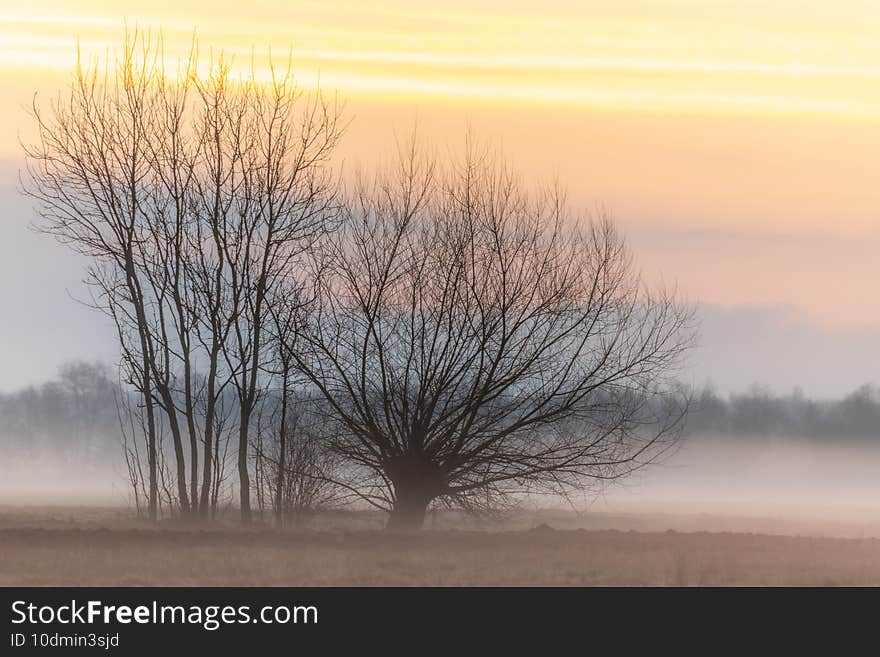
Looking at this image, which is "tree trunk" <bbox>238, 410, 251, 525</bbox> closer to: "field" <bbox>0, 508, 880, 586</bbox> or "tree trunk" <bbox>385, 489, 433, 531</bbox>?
"field" <bbox>0, 508, 880, 586</bbox>

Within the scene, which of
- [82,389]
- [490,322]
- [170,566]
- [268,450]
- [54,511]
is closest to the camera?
[170,566]

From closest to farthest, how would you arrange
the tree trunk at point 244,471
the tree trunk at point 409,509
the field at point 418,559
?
the field at point 418,559
the tree trunk at point 409,509
the tree trunk at point 244,471

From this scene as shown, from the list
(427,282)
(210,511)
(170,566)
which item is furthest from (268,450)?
(170,566)

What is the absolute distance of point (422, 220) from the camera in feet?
97.1

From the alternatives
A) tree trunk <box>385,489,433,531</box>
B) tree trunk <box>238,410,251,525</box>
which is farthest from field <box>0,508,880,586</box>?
tree trunk <box>238,410,251,525</box>

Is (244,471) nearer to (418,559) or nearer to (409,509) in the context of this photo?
(409,509)

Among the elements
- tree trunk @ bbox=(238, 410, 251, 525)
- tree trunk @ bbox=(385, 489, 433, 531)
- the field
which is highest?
tree trunk @ bbox=(238, 410, 251, 525)

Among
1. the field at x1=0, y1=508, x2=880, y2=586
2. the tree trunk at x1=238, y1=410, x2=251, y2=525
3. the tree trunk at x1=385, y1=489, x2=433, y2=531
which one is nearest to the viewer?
the field at x1=0, y1=508, x2=880, y2=586

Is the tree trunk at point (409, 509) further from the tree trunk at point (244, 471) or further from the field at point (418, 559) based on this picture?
the tree trunk at point (244, 471)

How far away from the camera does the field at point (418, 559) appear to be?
20359 mm

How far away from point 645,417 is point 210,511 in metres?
11.0

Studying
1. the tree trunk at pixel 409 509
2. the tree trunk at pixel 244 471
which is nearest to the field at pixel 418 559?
the tree trunk at pixel 409 509

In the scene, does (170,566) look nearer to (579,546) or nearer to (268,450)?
(579,546)

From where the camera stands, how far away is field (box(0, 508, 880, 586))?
802 inches
